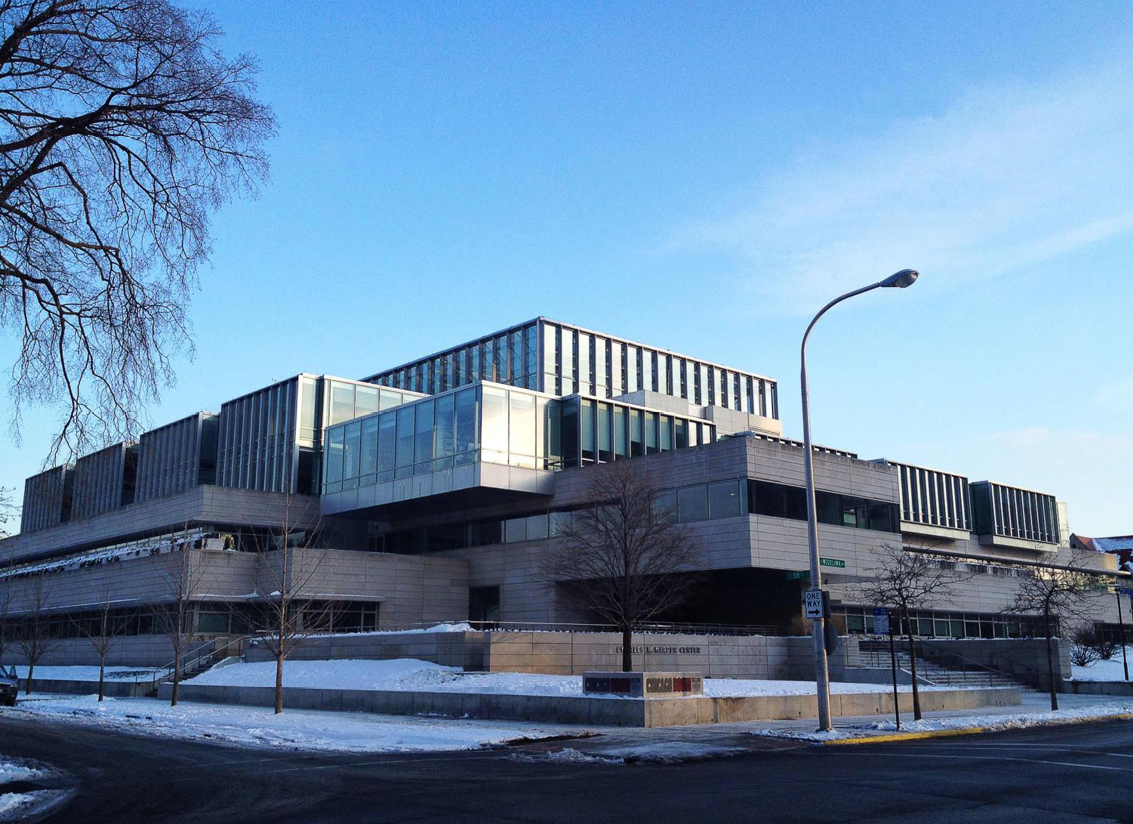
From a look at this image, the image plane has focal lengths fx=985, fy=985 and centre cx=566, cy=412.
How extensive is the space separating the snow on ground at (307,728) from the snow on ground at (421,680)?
2644mm

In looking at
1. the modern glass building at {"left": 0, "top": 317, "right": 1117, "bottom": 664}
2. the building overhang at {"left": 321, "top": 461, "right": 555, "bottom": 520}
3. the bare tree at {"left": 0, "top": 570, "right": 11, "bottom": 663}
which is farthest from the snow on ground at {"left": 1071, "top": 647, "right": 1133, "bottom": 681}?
the bare tree at {"left": 0, "top": 570, "right": 11, "bottom": 663}

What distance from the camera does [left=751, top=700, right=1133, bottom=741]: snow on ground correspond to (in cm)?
2073

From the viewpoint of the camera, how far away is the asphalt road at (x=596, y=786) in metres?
10.5

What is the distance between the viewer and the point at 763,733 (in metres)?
21.0

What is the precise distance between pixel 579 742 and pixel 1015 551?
86.5m

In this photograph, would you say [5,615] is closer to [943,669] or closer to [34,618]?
[34,618]

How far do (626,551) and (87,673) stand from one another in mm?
31647

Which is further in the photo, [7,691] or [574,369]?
[574,369]

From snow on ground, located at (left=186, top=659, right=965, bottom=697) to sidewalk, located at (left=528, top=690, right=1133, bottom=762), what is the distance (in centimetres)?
370

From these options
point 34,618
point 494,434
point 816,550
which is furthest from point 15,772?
point 34,618

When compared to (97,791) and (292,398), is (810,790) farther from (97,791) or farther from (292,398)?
(292,398)

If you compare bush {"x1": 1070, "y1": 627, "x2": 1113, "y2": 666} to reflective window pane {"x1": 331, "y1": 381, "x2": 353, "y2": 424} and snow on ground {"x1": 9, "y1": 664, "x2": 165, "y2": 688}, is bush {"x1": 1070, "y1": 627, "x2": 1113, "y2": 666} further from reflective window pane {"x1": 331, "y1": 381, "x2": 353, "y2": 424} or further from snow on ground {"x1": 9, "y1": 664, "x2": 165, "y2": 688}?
snow on ground {"x1": 9, "y1": 664, "x2": 165, "y2": 688}

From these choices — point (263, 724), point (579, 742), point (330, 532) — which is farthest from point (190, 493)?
point (579, 742)

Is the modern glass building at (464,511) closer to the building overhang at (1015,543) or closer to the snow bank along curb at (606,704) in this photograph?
the snow bank along curb at (606,704)
